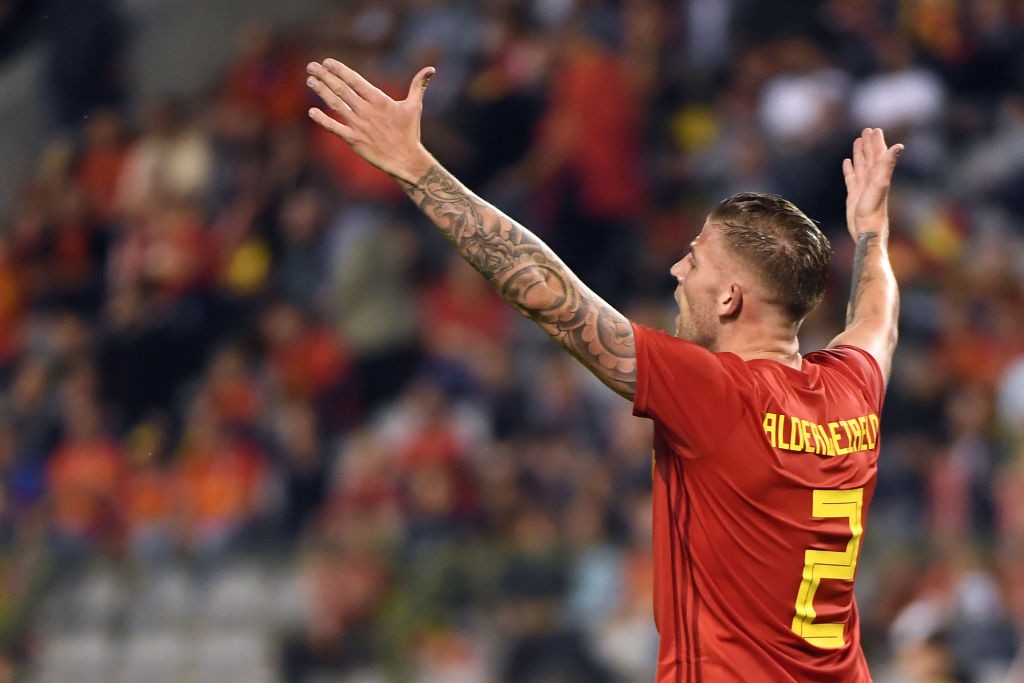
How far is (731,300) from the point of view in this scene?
125 inches

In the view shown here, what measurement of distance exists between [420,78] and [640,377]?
787 mm

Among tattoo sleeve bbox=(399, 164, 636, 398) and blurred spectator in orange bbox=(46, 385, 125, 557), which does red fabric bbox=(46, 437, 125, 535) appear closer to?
blurred spectator in orange bbox=(46, 385, 125, 557)

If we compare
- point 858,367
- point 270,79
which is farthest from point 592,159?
point 858,367

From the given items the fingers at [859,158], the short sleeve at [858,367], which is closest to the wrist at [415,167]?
the short sleeve at [858,367]

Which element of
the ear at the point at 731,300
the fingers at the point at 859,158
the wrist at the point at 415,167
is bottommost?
the ear at the point at 731,300

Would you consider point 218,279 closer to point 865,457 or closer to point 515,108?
point 515,108

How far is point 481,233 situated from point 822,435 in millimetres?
854

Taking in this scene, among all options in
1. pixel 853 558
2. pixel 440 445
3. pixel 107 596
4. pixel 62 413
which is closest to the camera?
pixel 853 558

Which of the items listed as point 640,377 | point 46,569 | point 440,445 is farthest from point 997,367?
point 46,569

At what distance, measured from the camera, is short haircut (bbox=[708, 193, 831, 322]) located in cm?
317

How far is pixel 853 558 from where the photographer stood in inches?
127

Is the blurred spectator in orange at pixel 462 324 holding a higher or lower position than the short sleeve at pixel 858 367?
higher

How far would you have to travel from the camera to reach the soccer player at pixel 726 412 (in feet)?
9.96

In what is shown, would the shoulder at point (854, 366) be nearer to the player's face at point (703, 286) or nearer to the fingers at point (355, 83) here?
the player's face at point (703, 286)
